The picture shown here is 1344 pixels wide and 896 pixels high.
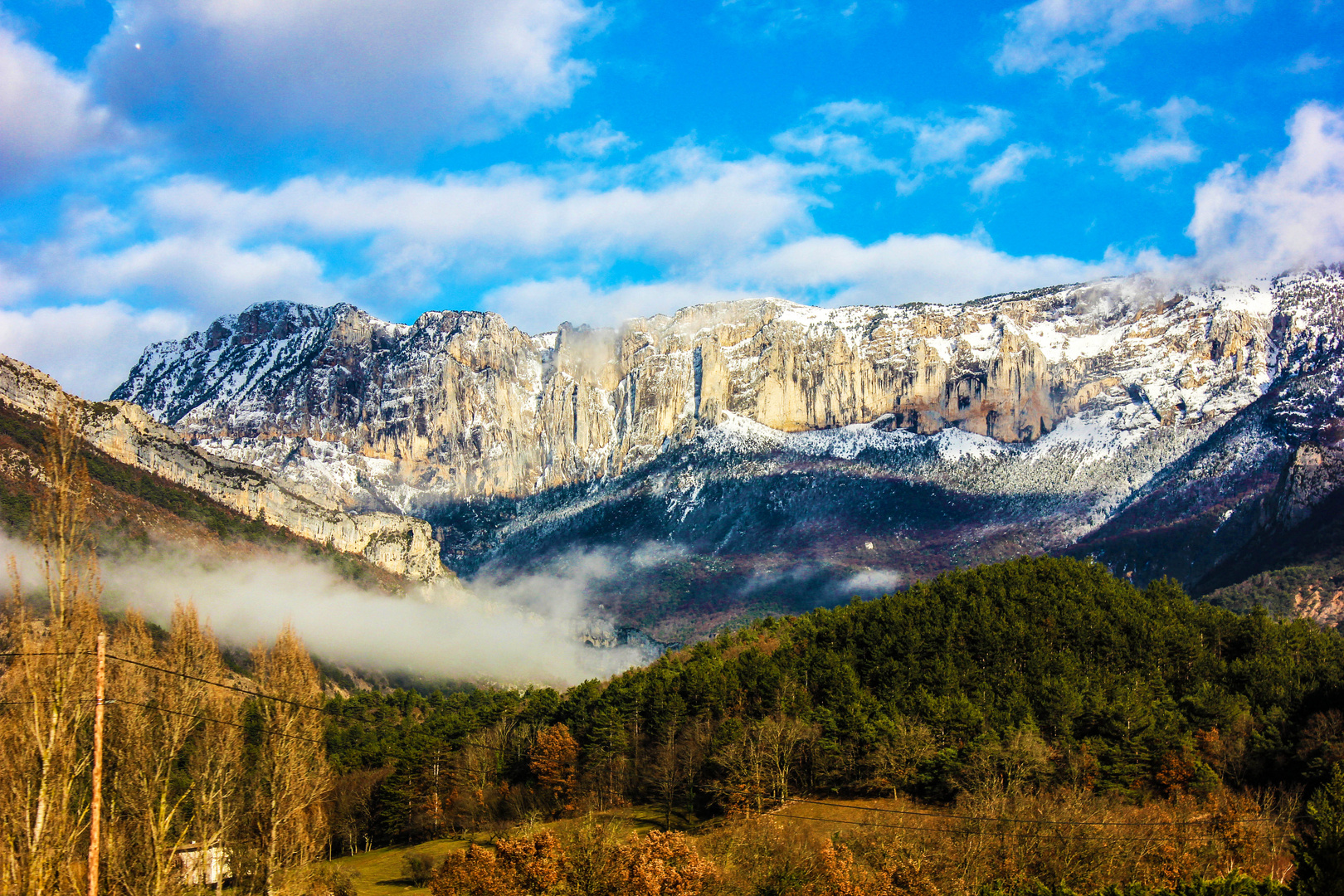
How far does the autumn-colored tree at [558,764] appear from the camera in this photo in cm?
7688

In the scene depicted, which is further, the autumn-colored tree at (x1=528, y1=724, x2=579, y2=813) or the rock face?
the rock face

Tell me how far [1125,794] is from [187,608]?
184ft

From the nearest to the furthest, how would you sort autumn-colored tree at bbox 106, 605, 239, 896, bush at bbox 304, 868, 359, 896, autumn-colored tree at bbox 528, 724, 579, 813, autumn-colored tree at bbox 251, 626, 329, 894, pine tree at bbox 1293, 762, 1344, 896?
pine tree at bbox 1293, 762, 1344, 896
autumn-colored tree at bbox 106, 605, 239, 896
autumn-colored tree at bbox 251, 626, 329, 894
bush at bbox 304, 868, 359, 896
autumn-colored tree at bbox 528, 724, 579, 813

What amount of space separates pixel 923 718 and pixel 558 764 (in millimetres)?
28915

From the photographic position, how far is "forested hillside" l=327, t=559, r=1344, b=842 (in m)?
64.1

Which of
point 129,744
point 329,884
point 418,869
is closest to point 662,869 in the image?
point 129,744

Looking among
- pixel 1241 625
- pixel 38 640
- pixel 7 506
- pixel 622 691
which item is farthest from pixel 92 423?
pixel 1241 625

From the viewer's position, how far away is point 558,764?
Result: 260ft

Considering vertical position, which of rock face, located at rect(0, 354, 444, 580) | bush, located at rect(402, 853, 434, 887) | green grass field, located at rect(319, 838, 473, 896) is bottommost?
green grass field, located at rect(319, 838, 473, 896)

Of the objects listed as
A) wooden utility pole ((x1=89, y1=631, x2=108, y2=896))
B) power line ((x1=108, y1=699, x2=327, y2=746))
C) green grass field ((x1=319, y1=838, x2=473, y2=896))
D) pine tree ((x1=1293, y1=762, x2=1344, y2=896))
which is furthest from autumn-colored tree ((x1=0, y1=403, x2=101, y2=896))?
pine tree ((x1=1293, y1=762, x2=1344, y2=896))

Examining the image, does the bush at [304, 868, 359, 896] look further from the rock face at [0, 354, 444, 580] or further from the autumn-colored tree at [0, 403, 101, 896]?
the rock face at [0, 354, 444, 580]

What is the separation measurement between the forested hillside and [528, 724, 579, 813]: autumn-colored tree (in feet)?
0.52

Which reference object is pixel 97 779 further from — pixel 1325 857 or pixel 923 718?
pixel 923 718

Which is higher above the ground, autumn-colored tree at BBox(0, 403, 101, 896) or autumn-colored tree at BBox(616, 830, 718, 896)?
autumn-colored tree at BBox(0, 403, 101, 896)
